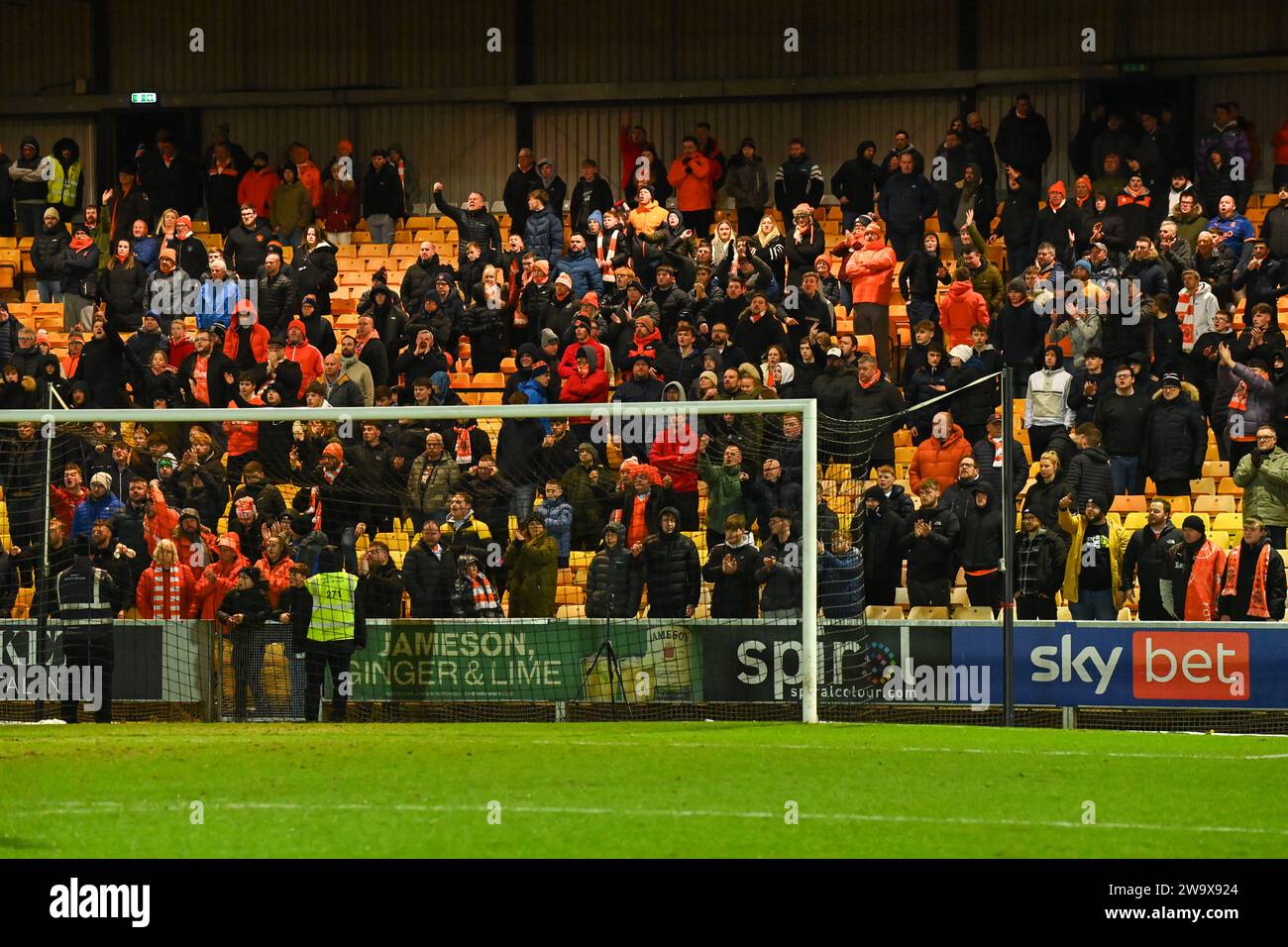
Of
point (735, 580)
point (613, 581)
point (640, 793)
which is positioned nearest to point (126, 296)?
point (613, 581)

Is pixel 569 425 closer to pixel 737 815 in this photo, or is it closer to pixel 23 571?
pixel 23 571

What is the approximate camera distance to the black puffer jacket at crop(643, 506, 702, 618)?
16.0 meters

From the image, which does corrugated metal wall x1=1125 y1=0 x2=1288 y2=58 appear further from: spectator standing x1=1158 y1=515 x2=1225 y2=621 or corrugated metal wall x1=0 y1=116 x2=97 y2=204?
corrugated metal wall x1=0 y1=116 x2=97 y2=204

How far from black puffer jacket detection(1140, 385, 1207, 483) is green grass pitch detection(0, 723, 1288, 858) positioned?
454 centimetres

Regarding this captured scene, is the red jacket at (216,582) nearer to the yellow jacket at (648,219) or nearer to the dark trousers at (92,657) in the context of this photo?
the dark trousers at (92,657)

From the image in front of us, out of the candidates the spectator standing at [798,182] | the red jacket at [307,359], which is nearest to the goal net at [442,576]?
the red jacket at [307,359]

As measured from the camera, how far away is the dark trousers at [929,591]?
54.0 feet

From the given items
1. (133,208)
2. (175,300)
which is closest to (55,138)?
(133,208)

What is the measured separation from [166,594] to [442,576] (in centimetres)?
233

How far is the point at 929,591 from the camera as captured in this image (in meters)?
16.5

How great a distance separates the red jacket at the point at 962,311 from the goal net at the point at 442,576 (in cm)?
400

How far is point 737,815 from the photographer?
10.5 m

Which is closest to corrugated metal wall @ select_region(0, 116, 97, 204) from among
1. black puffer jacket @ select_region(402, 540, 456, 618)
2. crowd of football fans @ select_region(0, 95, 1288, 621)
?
crowd of football fans @ select_region(0, 95, 1288, 621)
